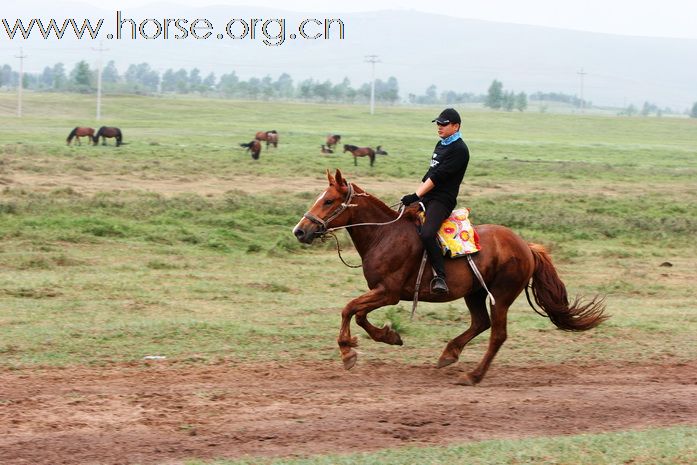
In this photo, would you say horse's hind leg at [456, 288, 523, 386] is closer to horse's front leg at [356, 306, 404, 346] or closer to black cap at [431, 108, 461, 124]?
horse's front leg at [356, 306, 404, 346]

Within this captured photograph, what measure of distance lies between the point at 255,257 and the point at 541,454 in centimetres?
1180

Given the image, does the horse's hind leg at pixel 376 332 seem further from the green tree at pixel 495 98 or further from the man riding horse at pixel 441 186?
the green tree at pixel 495 98

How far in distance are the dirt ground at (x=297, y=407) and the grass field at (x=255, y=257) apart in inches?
27.0

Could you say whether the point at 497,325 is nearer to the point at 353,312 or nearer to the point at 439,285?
the point at 439,285

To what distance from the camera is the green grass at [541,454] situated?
7.29m

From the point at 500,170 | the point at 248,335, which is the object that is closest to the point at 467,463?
the point at 248,335

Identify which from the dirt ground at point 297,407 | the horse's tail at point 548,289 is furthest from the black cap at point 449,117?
the dirt ground at point 297,407

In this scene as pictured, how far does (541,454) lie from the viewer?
7.52m

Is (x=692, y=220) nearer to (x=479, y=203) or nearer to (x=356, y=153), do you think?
(x=479, y=203)

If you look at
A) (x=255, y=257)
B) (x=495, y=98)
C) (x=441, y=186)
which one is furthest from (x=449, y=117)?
(x=495, y=98)

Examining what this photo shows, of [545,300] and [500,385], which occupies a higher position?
[545,300]

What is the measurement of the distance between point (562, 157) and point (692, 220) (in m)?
31.1

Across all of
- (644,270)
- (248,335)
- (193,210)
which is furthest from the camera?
(193,210)

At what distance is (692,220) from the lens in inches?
1035
